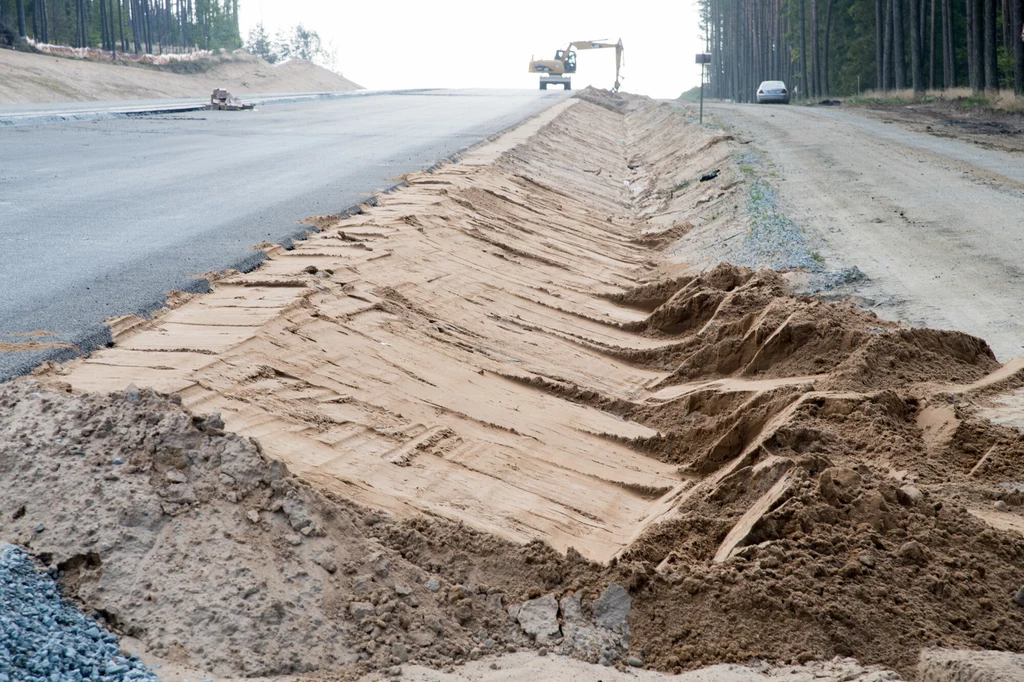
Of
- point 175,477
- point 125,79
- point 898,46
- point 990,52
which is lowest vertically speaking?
point 175,477

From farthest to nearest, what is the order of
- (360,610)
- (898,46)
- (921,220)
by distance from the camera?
1. (898,46)
2. (921,220)
3. (360,610)

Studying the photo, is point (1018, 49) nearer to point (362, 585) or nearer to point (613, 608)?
point (613, 608)

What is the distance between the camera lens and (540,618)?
3.08 m

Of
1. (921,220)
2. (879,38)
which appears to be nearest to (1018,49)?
(879,38)

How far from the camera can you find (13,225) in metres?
7.66

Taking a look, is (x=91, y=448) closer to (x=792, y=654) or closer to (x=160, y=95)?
(x=792, y=654)

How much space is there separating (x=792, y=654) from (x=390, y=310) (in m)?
3.64

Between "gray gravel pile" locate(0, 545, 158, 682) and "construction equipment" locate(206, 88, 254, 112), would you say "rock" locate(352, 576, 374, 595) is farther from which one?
"construction equipment" locate(206, 88, 254, 112)

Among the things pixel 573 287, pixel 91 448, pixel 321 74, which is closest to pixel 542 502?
pixel 91 448

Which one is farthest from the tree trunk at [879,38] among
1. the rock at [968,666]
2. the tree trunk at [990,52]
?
the rock at [968,666]

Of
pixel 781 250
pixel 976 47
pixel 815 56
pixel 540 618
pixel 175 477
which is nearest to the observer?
pixel 540 618

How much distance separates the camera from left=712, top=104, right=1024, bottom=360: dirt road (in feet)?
20.8

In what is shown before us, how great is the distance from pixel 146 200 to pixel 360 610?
7412 millimetres

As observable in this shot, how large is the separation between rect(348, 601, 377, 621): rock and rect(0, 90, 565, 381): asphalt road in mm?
2182
